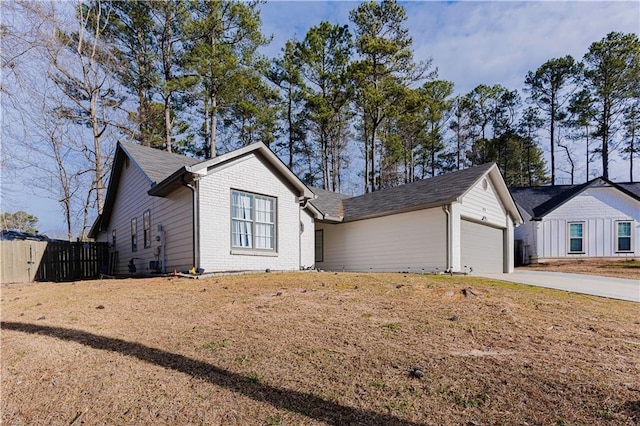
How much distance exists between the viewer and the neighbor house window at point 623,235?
1955 cm

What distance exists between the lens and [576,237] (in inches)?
796

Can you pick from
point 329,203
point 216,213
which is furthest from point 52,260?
point 329,203

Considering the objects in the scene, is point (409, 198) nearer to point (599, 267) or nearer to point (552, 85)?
point (599, 267)

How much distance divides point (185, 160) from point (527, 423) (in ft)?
48.6

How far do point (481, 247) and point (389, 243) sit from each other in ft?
12.2

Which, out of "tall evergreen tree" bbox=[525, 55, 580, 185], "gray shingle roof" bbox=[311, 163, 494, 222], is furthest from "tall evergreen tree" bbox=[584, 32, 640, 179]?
"gray shingle roof" bbox=[311, 163, 494, 222]

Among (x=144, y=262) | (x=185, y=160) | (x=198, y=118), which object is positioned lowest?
(x=144, y=262)

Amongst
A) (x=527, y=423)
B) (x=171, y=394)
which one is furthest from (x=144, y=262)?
(x=527, y=423)

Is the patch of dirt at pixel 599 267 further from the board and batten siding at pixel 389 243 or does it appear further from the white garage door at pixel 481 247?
→ the board and batten siding at pixel 389 243

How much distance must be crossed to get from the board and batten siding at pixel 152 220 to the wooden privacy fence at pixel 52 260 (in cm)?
97

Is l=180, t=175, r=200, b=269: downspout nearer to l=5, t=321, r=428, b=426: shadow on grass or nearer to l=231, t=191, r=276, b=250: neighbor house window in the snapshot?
l=231, t=191, r=276, b=250: neighbor house window

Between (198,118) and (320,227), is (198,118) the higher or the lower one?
the higher one

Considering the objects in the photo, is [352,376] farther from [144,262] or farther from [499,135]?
[499,135]

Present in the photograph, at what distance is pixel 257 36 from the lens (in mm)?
21953
